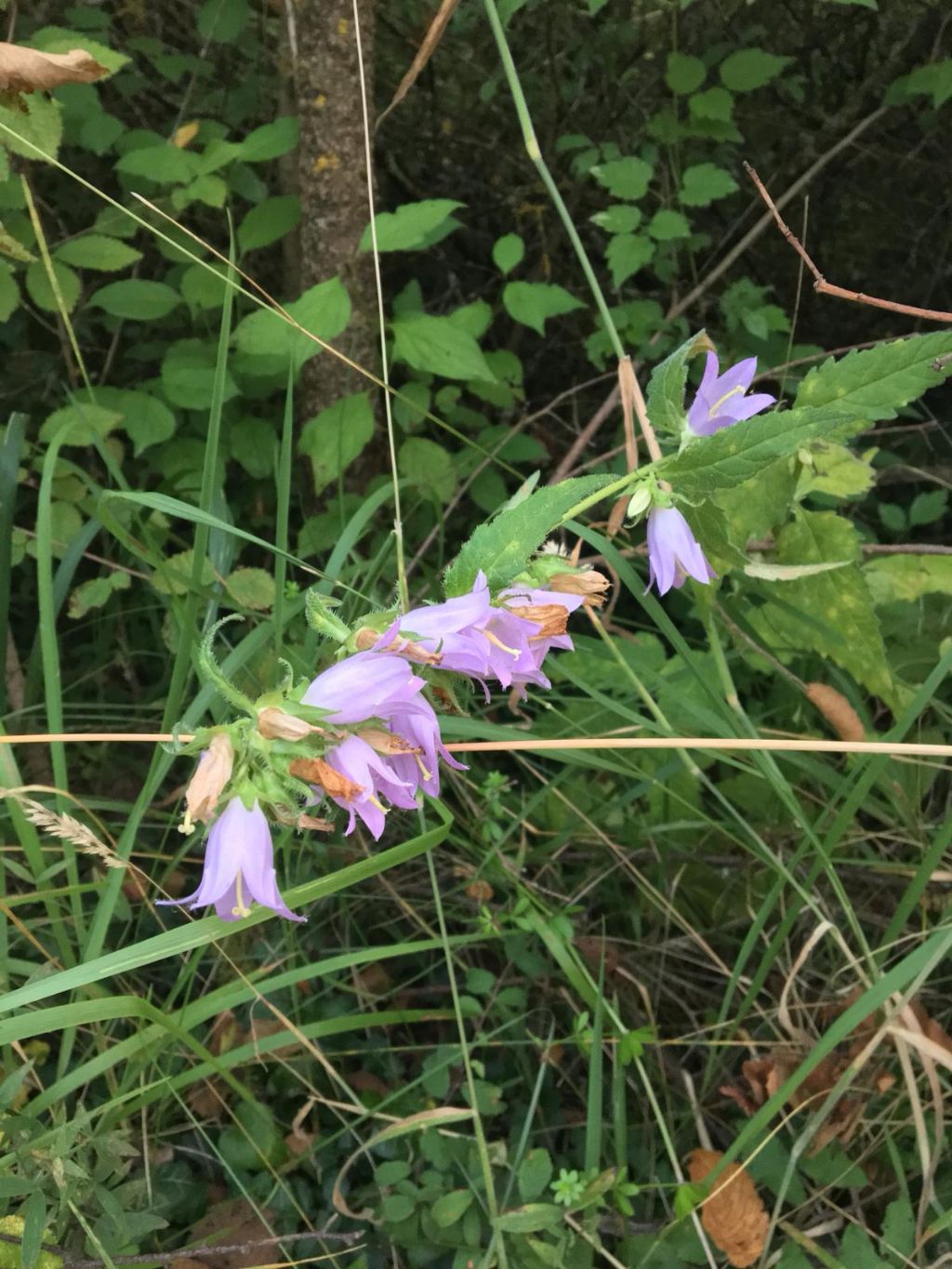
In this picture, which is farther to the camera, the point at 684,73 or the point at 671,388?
the point at 684,73

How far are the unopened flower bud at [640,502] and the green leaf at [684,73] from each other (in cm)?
123

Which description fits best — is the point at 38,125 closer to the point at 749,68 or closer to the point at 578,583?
the point at 578,583

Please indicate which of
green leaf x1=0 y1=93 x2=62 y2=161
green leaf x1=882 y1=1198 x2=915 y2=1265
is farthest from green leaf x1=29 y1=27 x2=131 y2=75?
green leaf x1=882 y1=1198 x2=915 y2=1265

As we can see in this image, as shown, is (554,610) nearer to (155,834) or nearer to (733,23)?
(155,834)

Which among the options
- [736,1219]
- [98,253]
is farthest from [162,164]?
[736,1219]

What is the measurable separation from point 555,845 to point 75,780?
0.84 meters

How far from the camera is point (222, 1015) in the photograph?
47.4 inches

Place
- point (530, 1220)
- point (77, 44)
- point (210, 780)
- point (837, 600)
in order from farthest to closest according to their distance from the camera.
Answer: point (77, 44), point (837, 600), point (530, 1220), point (210, 780)

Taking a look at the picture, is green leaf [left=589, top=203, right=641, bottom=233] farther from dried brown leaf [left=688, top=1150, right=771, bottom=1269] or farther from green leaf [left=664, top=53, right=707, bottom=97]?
dried brown leaf [left=688, top=1150, right=771, bottom=1269]

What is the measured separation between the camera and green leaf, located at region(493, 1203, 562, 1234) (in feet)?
3.19

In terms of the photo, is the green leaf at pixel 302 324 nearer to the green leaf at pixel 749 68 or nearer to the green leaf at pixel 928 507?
the green leaf at pixel 749 68

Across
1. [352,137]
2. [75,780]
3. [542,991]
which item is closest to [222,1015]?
[542,991]

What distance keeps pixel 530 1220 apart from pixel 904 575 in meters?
1.03

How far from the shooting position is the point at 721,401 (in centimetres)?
87
